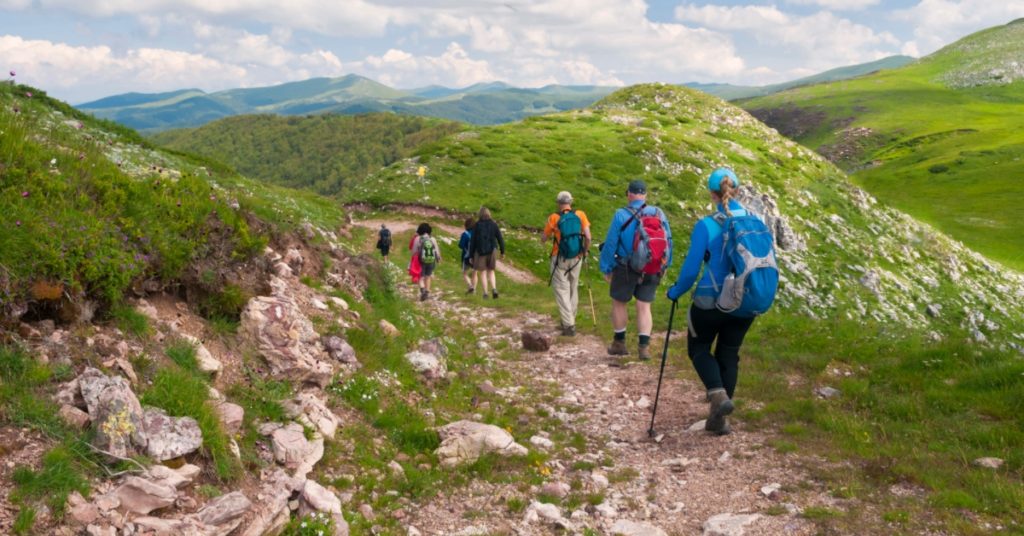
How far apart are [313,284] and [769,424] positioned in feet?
25.4

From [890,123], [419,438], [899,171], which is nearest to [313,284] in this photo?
[419,438]

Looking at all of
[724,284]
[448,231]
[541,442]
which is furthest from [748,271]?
[448,231]

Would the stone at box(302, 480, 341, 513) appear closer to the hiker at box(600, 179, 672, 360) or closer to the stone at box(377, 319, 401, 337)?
the stone at box(377, 319, 401, 337)

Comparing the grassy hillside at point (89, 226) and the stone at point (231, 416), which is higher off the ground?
the grassy hillside at point (89, 226)

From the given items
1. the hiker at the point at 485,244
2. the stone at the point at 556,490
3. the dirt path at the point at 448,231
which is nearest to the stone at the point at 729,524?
the stone at the point at 556,490

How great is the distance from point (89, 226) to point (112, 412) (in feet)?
7.88

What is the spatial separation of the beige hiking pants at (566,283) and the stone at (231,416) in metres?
8.42

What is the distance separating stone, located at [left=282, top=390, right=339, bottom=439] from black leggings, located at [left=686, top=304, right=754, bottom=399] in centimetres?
472

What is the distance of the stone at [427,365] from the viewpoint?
9586mm

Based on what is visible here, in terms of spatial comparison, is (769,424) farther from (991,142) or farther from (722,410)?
(991,142)

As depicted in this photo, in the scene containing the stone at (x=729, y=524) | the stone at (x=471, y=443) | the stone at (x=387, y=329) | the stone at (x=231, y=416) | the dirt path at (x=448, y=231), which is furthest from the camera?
the dirt path at (x=448, y=231)

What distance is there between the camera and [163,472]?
186 inches

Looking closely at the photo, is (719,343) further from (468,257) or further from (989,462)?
(468,257)

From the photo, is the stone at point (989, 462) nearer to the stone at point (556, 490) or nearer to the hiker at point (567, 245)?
the stone at point (556, 490)
